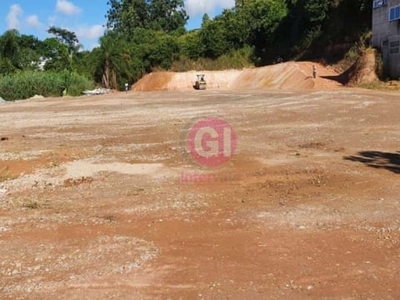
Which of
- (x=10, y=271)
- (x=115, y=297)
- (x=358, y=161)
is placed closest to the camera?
(x=115, y=297)

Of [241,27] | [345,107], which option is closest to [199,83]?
[241,27]

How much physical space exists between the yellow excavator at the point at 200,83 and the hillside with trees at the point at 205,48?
572 cm

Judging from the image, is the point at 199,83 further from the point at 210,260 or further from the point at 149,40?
the point at 210,260

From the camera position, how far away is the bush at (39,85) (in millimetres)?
42062

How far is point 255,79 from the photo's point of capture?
139 feet

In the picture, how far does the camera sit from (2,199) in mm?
6992

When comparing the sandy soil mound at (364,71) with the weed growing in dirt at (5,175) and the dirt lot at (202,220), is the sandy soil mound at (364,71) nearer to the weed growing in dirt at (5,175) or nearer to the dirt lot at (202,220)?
the dirt lot at (202,220)

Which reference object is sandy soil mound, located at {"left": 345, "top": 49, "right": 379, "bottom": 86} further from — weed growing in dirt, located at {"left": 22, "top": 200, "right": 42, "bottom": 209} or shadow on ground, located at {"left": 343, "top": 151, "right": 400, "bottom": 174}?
weed growing in dirt, located at {"left": 22, "top": 200, "right": 42, "bottom": 209}

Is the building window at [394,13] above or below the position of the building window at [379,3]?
below

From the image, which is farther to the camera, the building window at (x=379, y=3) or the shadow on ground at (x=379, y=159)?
the building window at (x=379, y=3)

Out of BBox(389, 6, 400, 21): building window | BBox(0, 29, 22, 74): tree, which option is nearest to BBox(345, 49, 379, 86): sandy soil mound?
BBox(389, 6, 400, 21): building window

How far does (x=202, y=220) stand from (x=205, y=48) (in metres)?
48.8

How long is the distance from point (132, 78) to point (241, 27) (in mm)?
12881

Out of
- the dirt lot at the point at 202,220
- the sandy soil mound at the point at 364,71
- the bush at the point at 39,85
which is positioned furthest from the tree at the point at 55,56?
the dirt lot at the point at 202,220
